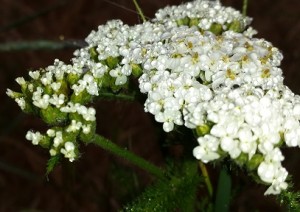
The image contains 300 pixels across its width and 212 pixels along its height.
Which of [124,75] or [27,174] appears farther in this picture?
[27,174]

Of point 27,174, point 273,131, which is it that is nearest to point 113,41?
point 273,131

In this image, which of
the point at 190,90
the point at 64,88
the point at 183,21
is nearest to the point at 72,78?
the point at 64,88

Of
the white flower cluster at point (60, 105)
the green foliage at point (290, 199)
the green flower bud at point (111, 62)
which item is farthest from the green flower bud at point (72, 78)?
the green foliage at point (290, 199)

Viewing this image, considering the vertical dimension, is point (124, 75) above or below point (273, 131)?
above

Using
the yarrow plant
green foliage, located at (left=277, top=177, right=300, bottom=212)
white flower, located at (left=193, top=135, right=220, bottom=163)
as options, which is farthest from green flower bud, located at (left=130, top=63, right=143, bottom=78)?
green foliage, located at (left=277, top=177, right=300, bottom=212)

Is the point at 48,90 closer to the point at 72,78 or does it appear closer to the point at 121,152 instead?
the point at 72,78

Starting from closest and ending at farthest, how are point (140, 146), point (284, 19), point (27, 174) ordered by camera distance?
point (27, 174)
point (140, 146)
point (284, 19)

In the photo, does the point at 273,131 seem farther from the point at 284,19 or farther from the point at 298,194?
the point at 284,19
